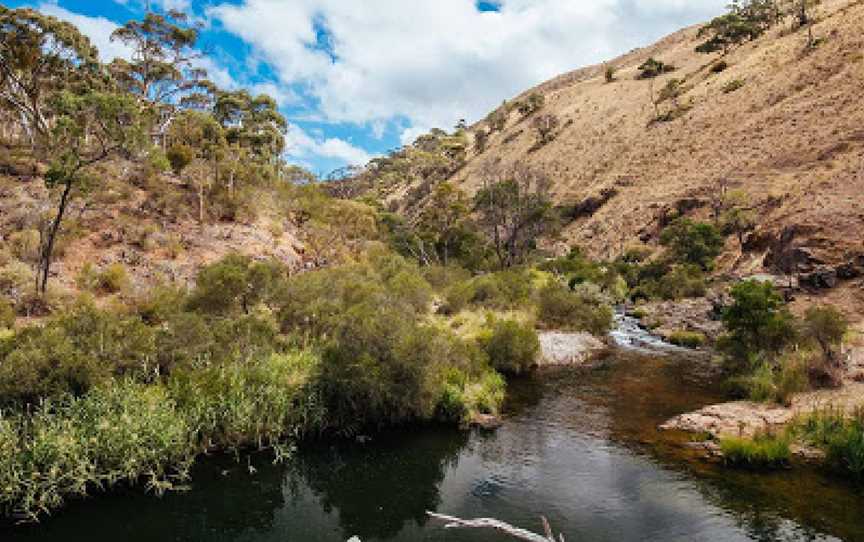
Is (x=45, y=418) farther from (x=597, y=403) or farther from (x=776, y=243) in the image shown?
(x=776, y=243)

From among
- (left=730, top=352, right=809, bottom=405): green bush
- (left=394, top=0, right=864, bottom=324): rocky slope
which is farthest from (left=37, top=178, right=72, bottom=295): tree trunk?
(left=394, top=0, right=864, bottom=324): rocky slope

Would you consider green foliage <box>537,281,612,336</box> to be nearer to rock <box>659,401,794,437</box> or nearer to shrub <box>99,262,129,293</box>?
rock <box>659,401,794,437</box>

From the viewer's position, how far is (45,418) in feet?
54.0

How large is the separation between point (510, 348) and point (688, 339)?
15.5 metres

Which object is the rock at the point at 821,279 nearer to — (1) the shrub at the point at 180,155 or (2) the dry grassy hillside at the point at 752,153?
(2) the dry grassy hillside at the point at 752,153

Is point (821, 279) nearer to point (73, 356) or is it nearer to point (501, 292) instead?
point (501, 292)

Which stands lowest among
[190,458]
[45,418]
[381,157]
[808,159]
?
[190,458]

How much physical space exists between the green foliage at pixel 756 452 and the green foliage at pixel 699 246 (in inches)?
1659

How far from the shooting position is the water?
50.4 feet

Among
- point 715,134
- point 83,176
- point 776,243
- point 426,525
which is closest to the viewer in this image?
point 426,525

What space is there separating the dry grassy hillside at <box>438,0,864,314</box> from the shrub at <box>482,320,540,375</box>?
23528 mm

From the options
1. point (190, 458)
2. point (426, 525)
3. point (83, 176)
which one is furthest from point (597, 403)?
point (83, 176)

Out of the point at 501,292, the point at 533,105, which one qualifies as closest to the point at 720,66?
the point at 533,105

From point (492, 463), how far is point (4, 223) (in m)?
36.7
